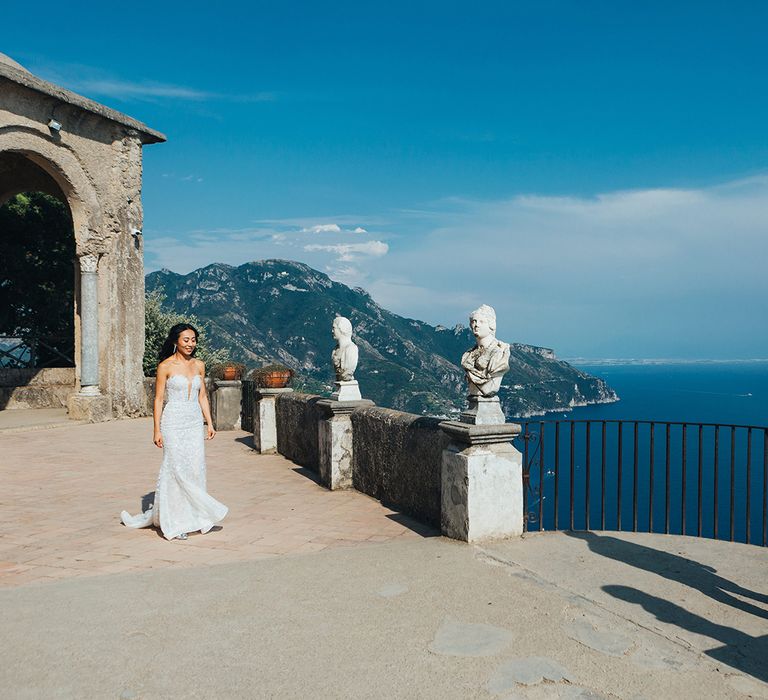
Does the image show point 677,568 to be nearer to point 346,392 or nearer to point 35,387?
point 346,392

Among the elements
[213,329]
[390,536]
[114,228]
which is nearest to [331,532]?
[390,536]

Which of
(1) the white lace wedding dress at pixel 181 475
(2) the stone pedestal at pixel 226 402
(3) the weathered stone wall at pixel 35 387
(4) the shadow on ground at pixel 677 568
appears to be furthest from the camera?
(3) the weathered stone wall at pixel 35 387

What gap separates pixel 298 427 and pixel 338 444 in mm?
1794

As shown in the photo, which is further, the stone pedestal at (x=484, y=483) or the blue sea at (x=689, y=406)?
the blue sea at (x=689, y=406)

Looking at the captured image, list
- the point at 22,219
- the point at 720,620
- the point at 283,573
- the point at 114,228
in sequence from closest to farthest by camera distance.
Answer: the point at 720,620 → the point at 283,573 → the point at 114,228 → the point at 22,219

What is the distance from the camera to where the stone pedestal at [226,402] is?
12641 mm

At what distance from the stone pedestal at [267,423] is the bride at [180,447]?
4042 mm

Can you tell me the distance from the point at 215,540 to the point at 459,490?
208cm

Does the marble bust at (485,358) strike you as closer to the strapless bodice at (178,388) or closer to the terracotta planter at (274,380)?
the strapless bodice at (178,388)

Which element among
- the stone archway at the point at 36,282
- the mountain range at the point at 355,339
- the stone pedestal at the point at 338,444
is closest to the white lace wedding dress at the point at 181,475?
the stone pedestal at the point at 338,444

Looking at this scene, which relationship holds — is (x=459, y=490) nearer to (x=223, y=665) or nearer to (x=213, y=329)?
(x=223, y=665)

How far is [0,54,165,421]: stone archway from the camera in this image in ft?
41.8

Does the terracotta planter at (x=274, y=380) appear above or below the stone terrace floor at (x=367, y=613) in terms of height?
above

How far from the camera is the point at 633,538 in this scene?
17.1ft
